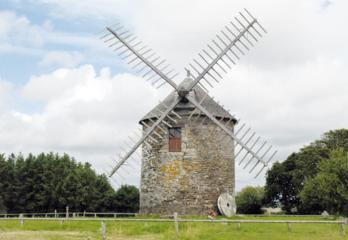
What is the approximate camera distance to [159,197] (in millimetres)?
24562

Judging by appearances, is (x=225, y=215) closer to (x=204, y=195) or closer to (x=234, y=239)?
(x=204, y=195)

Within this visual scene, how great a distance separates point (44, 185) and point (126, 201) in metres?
11.4

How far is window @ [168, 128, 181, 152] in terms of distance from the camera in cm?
2463

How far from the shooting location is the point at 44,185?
4284 cm

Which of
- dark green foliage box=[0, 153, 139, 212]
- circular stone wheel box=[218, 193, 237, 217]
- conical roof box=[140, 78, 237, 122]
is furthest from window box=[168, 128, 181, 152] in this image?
dark green foliage box=[0, 153, 139, 212]

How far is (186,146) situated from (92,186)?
24.4m

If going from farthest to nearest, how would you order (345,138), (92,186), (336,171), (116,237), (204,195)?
(92,186) < (345,138) < (204,195) < (336,171) < (116,237)

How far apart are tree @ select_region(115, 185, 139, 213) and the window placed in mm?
27855

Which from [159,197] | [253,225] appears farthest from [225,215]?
[253,225]

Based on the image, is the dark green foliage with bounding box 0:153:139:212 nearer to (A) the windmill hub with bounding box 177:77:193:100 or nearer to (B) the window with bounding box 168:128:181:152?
(B) the window with bounding box 168:128:181:152

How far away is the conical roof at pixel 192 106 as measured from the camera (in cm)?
2488

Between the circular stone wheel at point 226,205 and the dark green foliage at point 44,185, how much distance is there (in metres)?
21.3

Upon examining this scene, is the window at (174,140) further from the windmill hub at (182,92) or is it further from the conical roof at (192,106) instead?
the windmill hub at (182,92)

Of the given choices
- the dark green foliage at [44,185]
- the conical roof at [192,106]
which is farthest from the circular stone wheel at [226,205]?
the dark green foliage at [44,185]
